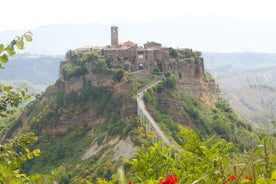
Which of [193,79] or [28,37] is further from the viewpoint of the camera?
[193,79]

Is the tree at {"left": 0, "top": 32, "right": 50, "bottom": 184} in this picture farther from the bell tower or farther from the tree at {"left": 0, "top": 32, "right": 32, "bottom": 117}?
the bell tower

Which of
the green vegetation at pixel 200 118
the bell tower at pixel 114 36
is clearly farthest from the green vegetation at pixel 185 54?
the bell tower at pixel 114 36

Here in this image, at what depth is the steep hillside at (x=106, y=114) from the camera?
5312 cm

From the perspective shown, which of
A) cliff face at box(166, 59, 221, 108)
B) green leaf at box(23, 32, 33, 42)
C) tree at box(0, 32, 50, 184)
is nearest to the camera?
tree at box(0, 32, 50, 184)

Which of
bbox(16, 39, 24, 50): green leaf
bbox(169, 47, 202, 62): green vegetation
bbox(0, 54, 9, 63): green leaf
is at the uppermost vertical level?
bbox(16, 39, 24, 50): green leaf

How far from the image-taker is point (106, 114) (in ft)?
191

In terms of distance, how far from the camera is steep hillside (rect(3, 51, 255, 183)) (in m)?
53.1

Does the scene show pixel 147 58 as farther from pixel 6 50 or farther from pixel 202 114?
pixel 6 50

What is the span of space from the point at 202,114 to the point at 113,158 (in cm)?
1687

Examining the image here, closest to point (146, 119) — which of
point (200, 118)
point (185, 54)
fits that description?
point (200, 118)

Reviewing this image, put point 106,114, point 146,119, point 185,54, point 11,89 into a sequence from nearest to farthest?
point 11,89 < point 146,119 < point 106,114 < point 185,54

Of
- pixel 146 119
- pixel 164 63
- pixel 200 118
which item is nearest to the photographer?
pixel 146 119

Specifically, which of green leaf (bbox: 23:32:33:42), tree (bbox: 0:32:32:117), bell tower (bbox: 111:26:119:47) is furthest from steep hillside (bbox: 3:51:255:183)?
green leaf (bbox: 23:32:33:42)

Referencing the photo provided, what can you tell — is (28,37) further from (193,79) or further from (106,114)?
(193,79)
